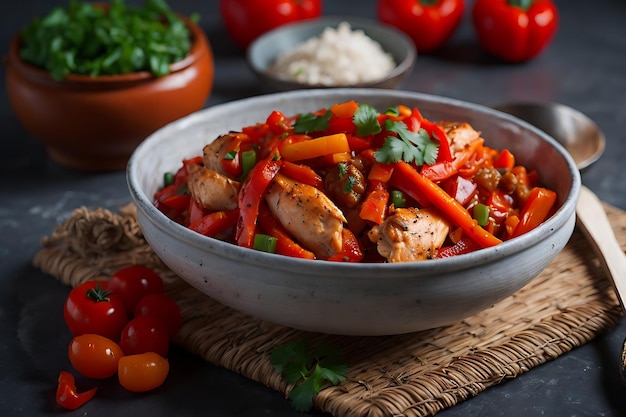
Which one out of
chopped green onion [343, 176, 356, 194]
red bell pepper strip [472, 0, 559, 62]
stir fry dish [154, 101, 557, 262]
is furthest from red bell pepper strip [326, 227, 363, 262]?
red bell pepper strip [472, 0, 559, 62]

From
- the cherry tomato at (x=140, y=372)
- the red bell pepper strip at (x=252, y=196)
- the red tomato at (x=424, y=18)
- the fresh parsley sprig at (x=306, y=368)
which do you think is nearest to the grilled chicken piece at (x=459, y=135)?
the red bell pepper strip at (x=252, y=196)

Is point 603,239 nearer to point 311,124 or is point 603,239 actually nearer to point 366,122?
point 366,122

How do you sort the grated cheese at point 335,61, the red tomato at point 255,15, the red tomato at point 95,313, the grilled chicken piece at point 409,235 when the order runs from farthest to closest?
the red tomato at point 255,15 → the grated cheese at point 335,61 → the red tomato at point 95,313 → the grilled chicken piece at point 409,235

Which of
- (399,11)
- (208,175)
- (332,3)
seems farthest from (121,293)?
(332,3)

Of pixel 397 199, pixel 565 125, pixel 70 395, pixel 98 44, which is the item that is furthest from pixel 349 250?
pixel 98 44

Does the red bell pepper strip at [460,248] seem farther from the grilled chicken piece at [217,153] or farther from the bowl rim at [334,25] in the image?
the bowl rim at [334,25]

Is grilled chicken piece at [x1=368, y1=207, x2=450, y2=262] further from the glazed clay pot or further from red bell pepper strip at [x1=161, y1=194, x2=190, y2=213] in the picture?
the glazed clay pot
